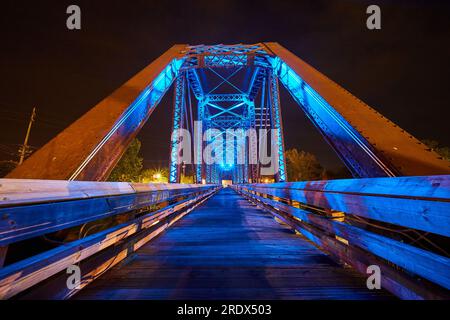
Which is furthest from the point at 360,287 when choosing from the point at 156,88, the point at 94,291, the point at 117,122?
the point at 156,88

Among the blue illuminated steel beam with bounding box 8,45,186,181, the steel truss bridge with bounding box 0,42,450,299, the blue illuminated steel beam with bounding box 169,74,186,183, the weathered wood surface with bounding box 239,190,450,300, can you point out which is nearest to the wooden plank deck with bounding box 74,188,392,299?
the steel truss bridge with bounding box 0,42,450,299

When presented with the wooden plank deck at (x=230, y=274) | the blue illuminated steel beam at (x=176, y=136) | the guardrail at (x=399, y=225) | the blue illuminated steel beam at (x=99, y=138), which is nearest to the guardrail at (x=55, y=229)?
the wooden plank deck at (x=230, y=274)

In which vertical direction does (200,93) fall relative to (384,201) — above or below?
above

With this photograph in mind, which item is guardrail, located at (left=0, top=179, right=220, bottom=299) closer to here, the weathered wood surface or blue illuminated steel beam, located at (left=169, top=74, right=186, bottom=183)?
the weathered wood surface

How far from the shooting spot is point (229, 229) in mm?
4500

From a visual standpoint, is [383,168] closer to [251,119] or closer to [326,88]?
[326,88]

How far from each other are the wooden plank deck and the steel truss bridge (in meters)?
0.01

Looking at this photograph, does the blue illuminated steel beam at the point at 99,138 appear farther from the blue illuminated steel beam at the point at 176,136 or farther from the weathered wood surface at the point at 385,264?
the weathered wood surface at the point at 385,264

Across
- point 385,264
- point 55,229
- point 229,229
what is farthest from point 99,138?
point 385,264

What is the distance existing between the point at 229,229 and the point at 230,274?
7.37 feet

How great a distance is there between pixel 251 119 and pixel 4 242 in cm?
2779

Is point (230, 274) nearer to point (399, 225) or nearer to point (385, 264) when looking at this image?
point (385, 264)

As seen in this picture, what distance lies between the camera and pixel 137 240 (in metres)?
2.83

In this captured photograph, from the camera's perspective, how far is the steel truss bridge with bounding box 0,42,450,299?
4.28ft
